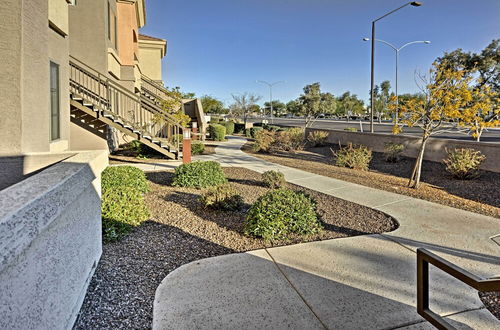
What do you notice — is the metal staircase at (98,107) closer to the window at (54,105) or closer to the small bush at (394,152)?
the window at (54,105)

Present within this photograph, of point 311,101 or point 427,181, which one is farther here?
point 311,101

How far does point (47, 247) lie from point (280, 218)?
11.1 ft

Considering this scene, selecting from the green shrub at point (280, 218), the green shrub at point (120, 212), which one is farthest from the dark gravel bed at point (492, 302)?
the green shrub at point (120, 212)

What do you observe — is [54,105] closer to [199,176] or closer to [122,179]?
[122,179]

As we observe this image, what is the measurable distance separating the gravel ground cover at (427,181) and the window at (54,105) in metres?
7.84

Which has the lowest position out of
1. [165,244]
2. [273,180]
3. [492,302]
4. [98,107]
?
[492,302]

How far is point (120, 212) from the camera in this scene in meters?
5.55

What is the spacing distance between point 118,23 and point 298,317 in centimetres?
1631

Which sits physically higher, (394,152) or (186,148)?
(186,148)

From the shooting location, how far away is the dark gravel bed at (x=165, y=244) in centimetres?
333

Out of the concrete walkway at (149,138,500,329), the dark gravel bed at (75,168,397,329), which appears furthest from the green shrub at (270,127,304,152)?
the concrete walkway at (149,138,500,329)

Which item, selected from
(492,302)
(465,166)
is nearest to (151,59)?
(465,166)

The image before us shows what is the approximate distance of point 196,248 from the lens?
4855mm

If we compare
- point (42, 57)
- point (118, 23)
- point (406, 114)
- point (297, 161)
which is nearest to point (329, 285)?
point (42, 57)
